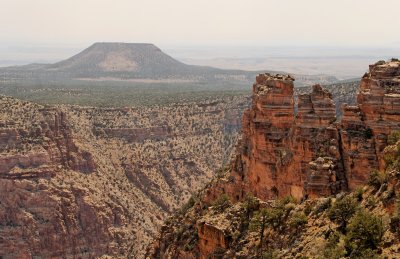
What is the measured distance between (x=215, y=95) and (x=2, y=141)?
75.4 m

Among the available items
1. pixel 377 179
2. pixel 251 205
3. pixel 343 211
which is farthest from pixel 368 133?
pixel 343 211

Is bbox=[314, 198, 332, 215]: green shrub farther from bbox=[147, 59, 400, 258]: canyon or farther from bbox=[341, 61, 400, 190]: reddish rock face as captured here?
bbox=[341, 61, 400, 190]: reddish rock face

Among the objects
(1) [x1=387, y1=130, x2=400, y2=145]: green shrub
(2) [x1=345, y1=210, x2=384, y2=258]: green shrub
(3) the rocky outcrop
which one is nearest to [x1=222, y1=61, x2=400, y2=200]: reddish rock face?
(1) [x1=387, y1=130, x2=400, y2=145]: green shrub

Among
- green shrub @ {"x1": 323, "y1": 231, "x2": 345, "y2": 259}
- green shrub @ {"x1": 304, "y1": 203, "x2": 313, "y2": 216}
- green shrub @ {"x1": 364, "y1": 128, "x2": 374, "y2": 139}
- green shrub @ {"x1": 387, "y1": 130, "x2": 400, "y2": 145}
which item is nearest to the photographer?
green shrub @ {"x1": 323, "y1": 231, "x2": 345, "y2": 259}

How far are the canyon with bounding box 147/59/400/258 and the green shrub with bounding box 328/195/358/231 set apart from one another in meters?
0.49

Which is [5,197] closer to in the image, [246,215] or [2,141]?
[2,141]

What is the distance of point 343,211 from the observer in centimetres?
3753

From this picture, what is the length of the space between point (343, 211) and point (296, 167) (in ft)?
45.3

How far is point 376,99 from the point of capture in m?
45.5

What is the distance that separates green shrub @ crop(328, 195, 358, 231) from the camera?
122 feet

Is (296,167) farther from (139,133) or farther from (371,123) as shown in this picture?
(139,133)

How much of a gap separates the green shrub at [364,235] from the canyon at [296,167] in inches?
67.3

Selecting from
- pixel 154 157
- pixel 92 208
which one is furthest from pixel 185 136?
pixel 92 208

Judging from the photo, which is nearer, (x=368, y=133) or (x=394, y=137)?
(x=394, y=137)
